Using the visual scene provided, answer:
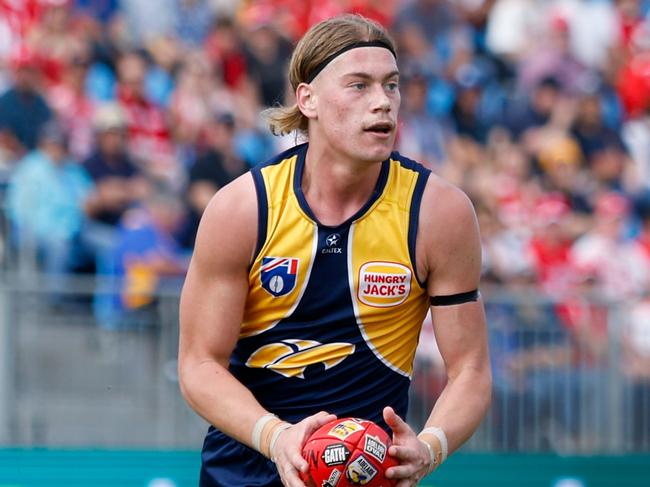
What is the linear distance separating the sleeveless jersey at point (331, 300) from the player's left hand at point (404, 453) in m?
0.52

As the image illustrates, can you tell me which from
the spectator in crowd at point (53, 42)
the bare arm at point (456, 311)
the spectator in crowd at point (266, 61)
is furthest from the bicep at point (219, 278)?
the spectator in crowd at point (266, 61)

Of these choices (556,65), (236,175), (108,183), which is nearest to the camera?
(108,183)

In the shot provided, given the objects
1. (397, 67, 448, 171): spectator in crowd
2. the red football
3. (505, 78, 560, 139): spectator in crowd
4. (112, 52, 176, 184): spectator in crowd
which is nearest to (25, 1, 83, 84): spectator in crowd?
(112, 52, 176, 184): spectator in crowd

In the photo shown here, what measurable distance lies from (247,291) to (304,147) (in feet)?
2.04

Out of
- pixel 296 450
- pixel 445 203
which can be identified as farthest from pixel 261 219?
pixel 296 450

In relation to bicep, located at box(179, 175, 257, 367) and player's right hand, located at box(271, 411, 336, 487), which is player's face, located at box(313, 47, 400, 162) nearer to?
bicep, located at box(179, 175, 257, 367)

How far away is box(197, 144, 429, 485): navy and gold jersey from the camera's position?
4922mm

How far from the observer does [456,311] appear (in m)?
4.98

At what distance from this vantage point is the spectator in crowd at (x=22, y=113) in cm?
1075

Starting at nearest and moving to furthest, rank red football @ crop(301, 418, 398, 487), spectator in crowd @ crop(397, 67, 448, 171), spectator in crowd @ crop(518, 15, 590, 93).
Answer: red football @ crop(301, 418, 398, 487), spectator in crowd @ crop(397, 67, 448, 171), spectator in crowd @ crop(518, 15, 590, 93)

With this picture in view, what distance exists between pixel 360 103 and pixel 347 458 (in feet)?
4.26

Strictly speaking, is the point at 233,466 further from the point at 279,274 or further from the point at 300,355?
the point at 279,274

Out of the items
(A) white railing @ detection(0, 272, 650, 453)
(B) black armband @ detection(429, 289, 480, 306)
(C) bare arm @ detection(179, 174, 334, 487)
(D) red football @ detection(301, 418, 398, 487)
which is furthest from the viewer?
(A) white railing @ detection(0, 272, 650, 453)

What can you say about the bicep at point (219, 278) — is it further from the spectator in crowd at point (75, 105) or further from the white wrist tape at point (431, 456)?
the spectator in crowd at point (75, 105)
